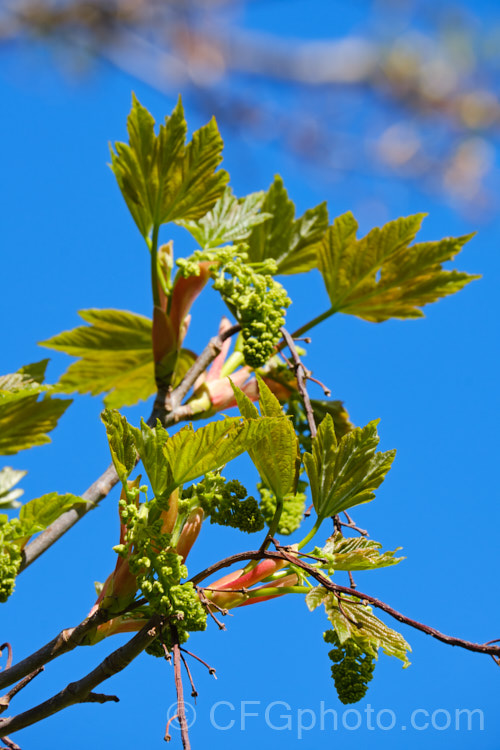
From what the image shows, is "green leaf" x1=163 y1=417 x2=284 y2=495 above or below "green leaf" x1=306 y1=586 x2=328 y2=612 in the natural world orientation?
above

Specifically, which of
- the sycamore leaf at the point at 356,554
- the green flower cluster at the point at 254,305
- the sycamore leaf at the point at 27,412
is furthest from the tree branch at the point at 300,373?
the sycamore leaf at the point at 27,412

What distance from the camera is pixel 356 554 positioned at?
62cm

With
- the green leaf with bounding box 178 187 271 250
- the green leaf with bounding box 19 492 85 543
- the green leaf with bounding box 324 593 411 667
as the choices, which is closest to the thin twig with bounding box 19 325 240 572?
the green leaf with bounding box 19 492 85 543

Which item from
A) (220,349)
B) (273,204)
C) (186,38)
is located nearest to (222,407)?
(220,349)

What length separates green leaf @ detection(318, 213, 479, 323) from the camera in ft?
3.01

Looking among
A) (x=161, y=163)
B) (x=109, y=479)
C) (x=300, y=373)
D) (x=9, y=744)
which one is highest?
(x=161, y=163)

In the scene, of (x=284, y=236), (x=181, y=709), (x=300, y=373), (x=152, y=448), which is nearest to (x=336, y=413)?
(x=300, y=373)

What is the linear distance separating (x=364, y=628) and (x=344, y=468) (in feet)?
0.45

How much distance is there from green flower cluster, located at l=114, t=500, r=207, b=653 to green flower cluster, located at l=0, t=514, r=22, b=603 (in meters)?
0.09

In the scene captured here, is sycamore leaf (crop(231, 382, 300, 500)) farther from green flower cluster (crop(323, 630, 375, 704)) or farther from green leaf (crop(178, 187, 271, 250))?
green leaf (crop(178, 187, 271, 250))

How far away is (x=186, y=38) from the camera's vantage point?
2750 mm

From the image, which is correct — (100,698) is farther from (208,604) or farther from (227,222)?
(227,222)

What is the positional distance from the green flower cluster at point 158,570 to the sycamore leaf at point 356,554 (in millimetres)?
122

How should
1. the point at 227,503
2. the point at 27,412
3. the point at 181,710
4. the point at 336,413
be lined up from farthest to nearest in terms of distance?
the point at 336,413 → the point at 27,412 → the point at 227,503 → the point at 181,710
